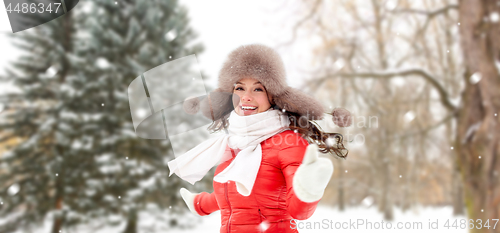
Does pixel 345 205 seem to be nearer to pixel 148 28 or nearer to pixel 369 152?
pixel 369 152

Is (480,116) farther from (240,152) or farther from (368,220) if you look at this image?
(240,152)

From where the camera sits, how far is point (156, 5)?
396 centimetres

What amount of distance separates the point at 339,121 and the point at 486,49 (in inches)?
112

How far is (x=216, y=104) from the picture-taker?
60.5 inches

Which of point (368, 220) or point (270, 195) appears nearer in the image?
point (270, 195)

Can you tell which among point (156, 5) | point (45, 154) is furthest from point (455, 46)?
point (45, 154)

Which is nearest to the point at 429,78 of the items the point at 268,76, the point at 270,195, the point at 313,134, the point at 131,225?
the point at 313,134

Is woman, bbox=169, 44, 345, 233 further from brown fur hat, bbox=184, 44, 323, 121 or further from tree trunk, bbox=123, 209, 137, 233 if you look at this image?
tree trunk, bbox=123, 209, 137, 233

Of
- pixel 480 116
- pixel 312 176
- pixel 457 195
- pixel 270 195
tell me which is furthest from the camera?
pixel 457 195

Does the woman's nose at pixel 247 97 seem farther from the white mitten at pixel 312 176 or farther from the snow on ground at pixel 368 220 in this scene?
the snow on ground at pixel 368 220

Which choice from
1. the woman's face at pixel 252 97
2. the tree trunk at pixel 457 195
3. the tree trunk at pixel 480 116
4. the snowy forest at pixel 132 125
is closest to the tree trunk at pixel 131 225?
the snowy forest at pixel 132 125

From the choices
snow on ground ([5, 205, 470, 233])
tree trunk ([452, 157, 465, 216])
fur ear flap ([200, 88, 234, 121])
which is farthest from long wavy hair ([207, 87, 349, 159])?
tree trunk ([452, 157, 465, 216])

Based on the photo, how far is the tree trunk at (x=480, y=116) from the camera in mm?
3320

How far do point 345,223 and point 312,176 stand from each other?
3.81m
